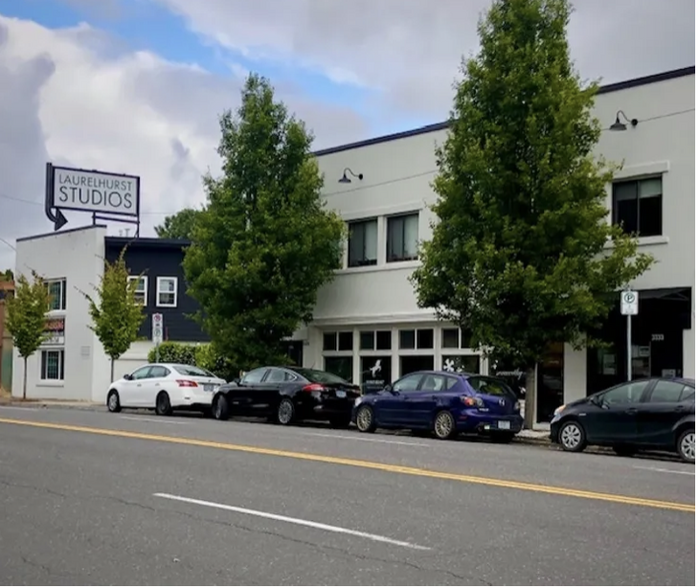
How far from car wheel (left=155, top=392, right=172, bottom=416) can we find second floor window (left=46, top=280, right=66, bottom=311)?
52.5ft

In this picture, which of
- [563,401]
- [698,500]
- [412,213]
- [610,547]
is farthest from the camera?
[412,213]

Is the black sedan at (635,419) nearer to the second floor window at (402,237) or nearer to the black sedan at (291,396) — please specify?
the black sedan at (291,396)

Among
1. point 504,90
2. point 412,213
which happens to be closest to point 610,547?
point 504,90

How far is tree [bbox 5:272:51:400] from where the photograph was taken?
41250 millimetres

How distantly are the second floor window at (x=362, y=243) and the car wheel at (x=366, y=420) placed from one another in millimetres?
8643

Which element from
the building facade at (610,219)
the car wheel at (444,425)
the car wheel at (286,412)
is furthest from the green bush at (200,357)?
the car wheel at (444,425)

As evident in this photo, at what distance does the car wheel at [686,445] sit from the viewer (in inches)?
A: 704

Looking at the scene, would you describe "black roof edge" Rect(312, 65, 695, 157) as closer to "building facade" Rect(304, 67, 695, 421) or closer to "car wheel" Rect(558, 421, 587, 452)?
"building facade" Rect(304, 67, 695, 421)

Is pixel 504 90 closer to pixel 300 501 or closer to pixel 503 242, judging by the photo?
pixel 503 242

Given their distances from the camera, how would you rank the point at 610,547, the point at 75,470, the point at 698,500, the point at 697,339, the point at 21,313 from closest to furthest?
the point at 610,547 < the point at 698,500 < the point at 75,470 < the point at 697,339 < the point at 21,313

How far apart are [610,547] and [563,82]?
637 inches

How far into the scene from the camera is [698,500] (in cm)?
1153

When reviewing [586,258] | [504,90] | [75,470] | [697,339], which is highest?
[504,90]

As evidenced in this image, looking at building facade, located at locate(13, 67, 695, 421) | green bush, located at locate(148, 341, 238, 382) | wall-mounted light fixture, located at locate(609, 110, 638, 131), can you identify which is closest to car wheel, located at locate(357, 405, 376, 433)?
building facade, located at locate(13, 67, 695, 421)
